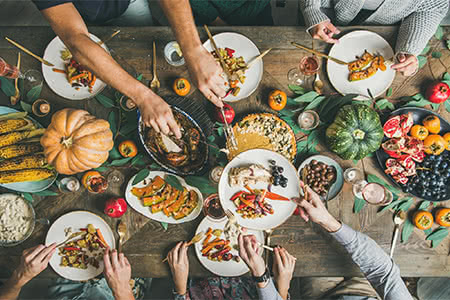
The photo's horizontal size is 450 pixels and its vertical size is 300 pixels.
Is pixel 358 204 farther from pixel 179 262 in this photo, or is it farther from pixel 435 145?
pixel 179 262

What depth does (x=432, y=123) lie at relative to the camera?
6.15ft

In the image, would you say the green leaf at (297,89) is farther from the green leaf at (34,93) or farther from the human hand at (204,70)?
the green leaf at (34,93)

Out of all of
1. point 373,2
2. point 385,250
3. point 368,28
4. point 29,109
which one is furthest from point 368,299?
point 29,109

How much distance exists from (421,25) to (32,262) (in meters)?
2.76

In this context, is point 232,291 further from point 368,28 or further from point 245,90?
point 368,28

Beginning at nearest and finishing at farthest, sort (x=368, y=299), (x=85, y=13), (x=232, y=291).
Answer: (x=85, y=13), (x=368, y=299), (x=232, y=291)

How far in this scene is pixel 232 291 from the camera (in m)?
2.29

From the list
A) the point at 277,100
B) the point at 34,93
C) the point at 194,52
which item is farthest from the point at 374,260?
the point at 34,93

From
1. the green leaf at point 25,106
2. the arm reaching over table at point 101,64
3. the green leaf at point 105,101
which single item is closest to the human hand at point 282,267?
the arm reaching over table at point 101,64

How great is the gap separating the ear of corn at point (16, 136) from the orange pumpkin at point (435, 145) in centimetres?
236

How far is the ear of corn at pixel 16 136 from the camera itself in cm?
178

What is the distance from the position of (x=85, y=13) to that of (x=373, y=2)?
183 cm

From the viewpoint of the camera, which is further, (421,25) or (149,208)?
(149,208)

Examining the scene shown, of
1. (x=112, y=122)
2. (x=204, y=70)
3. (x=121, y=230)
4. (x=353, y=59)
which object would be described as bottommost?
(x=121, y=230)
